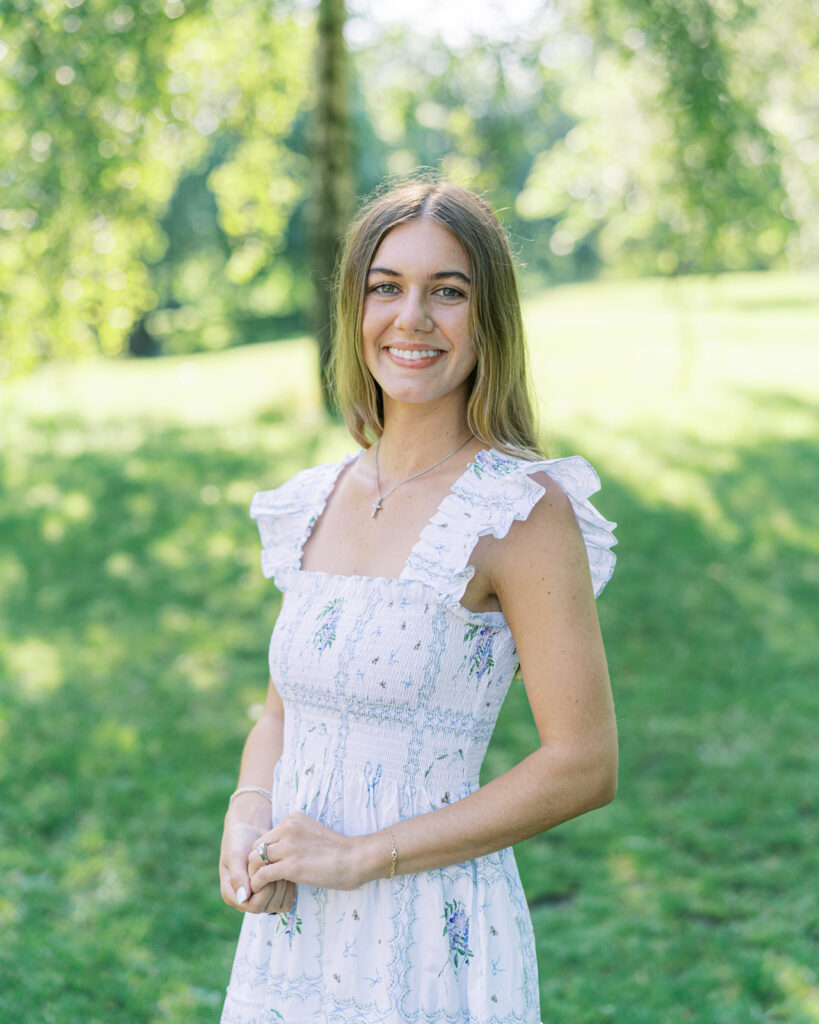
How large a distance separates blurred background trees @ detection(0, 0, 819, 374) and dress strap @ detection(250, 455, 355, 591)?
0.87m

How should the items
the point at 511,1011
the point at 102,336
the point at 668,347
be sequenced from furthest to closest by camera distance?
the point at 668,347, the point at 102,336, the point at 511,1011

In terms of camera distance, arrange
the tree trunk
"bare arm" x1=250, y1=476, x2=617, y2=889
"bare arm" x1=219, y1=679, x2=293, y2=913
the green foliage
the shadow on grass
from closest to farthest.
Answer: "bare arm" x1=250, y1=476, x2=617, y2=889
"bare arm" x1=219, y1=679, x2=293, y2=913
the shadow on grass
the green foliage
the tree trunk

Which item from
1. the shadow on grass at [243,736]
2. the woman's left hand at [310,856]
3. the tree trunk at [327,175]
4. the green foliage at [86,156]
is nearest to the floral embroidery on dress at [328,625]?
the woman's left hand at [310,856]

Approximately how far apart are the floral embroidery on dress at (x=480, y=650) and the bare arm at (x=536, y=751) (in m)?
0.07

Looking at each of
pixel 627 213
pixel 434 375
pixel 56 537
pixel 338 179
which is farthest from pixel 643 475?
pixel 434 375

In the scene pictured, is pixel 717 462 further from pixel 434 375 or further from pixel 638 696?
pixel 434 375

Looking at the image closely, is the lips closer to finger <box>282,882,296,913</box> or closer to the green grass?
the green grass

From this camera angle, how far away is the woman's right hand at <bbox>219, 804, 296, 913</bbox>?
5.78 feet

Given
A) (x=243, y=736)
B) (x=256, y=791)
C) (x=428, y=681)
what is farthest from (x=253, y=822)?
(x=243, y=736)

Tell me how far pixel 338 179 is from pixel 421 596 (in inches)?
281

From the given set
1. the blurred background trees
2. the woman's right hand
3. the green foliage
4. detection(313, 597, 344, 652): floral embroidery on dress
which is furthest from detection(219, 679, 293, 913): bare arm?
the green foliage

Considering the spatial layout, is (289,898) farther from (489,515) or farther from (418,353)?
(418,353)

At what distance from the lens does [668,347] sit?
12.1 m

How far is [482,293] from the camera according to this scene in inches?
72.7
